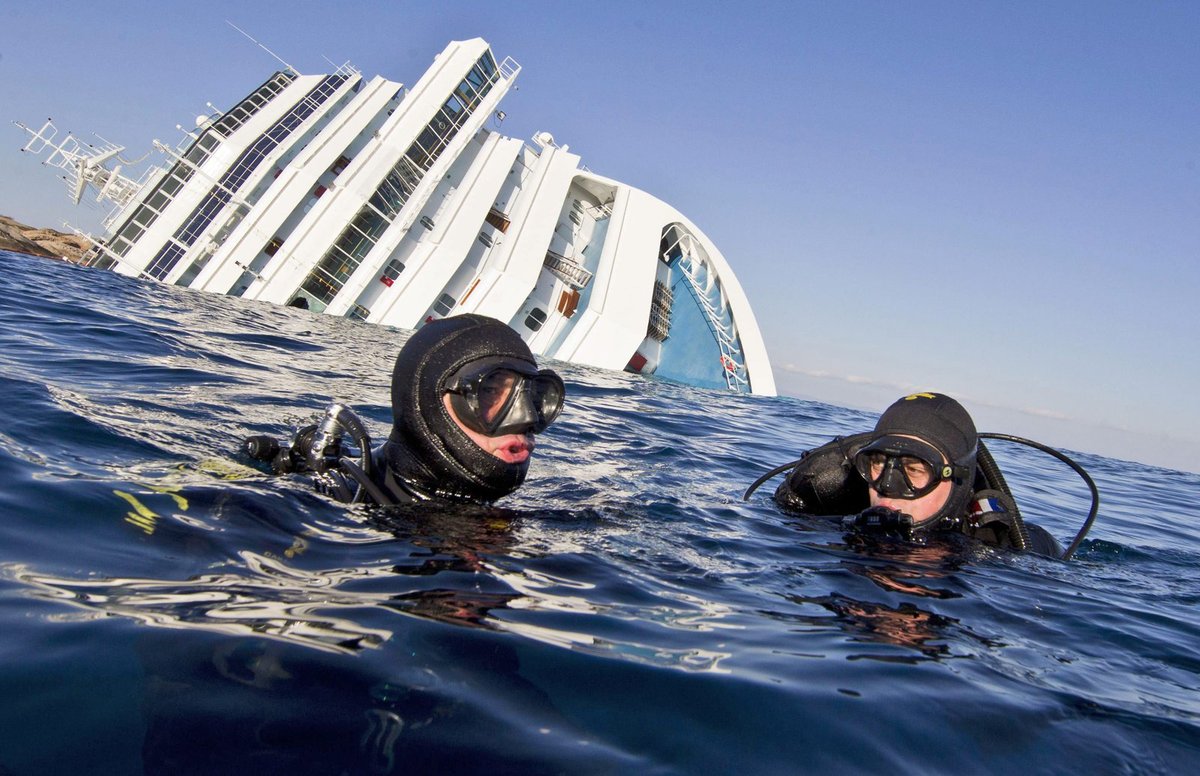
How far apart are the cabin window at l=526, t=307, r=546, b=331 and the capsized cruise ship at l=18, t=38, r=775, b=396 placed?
0.06m

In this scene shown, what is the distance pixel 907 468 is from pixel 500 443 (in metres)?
2.06

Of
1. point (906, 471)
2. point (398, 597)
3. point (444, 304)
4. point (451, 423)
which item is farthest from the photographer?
point (444, 304)

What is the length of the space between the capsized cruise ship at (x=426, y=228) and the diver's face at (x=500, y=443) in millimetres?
14625

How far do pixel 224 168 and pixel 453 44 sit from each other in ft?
22.0

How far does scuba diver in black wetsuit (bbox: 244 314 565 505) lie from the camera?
10.1 ft

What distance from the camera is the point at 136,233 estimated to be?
18.2 metres

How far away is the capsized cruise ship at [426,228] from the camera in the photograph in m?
17.4

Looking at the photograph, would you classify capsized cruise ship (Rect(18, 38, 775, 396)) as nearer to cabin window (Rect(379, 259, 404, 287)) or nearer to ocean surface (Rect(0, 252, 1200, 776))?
cabin window (Rect(379, 259, 404, 287))

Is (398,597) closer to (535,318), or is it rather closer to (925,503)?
(925,503)

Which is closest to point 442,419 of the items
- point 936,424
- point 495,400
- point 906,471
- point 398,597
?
point 495,400

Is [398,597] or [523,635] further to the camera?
[398,597]

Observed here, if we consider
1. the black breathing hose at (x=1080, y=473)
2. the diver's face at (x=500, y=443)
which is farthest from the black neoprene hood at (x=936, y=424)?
A: the diver's face at (x=500, y=443)

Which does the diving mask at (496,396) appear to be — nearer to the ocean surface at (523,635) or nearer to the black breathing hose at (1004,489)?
the ocean surface at (523,635)

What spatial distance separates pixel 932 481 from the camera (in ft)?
12.4
